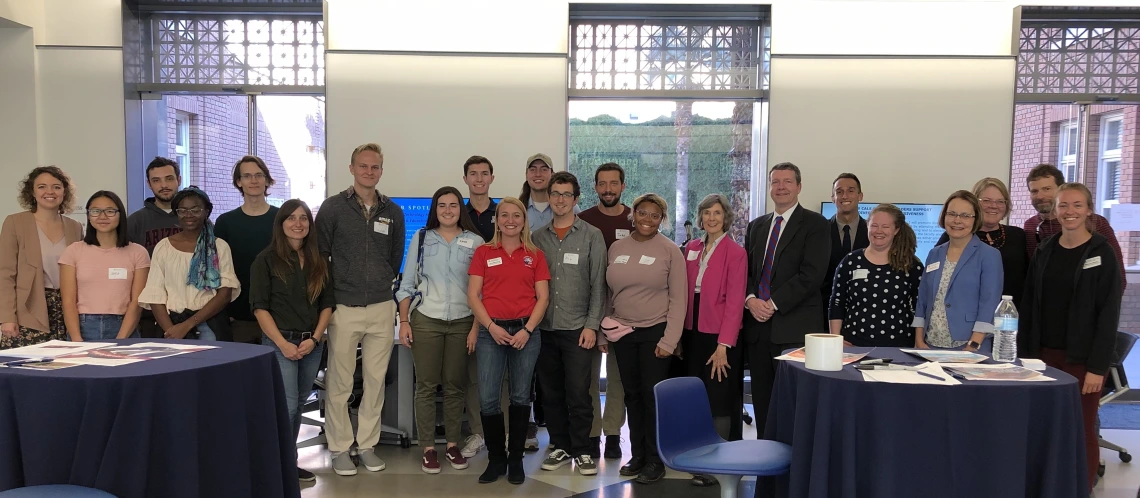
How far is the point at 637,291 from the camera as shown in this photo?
353 centimetres

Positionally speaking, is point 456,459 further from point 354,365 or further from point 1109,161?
point 1109,161

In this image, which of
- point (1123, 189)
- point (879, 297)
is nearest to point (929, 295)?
point (879, 297)

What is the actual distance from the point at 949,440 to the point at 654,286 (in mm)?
1560

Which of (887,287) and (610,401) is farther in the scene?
(610,401)

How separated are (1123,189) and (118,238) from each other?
21.9 feet

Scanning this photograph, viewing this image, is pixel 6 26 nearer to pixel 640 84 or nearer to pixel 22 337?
pixel 22 337

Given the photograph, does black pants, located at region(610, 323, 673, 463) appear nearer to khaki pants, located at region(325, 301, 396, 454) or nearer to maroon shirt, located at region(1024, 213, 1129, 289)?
khaki pants, located at region(325, 301, 396, 454)

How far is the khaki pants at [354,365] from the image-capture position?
3.64 metres

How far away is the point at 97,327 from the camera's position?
3314 millimetres

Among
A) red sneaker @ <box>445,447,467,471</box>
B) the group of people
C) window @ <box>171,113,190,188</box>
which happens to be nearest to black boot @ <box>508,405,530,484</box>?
the group of people

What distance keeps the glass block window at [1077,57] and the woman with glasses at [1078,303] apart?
280 centimetres

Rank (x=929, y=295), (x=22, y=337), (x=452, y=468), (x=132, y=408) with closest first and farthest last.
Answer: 1. (x=132, y=408)
2. (x=929, y=295)
3. (x=22, y=337)
4. (x=452, y=468)

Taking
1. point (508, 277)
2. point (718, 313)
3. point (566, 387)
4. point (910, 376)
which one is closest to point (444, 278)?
point (508, 277)

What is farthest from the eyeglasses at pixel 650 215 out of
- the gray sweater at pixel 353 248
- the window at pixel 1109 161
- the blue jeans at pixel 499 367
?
the window at pixel 1109 161
